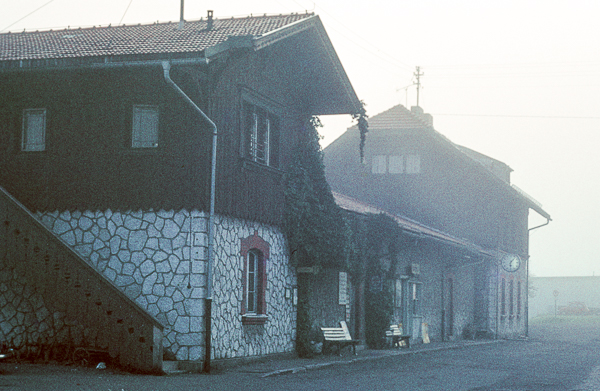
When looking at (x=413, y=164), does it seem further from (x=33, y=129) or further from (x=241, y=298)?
(x=33, y=129)

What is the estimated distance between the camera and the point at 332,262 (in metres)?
20.5

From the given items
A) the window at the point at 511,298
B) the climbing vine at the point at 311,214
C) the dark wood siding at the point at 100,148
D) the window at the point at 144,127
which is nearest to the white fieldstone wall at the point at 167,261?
the dark wood siding at the point at 100,148

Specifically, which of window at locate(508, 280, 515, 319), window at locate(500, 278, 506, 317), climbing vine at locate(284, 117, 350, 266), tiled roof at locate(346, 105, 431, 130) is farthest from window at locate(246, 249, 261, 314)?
window at locate(508, 280, 515, 319)

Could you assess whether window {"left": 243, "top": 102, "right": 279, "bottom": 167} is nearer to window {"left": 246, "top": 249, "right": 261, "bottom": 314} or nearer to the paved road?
window {"left": 246, "top": 249, "right": 261, "bottom": 314}

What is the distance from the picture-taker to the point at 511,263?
3509cm

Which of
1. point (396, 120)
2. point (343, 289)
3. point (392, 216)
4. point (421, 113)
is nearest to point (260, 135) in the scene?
point (343, 289)

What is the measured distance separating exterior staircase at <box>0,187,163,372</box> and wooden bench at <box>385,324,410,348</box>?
1153 cm

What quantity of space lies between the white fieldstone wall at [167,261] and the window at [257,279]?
114cm

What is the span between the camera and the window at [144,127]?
16.2 metres

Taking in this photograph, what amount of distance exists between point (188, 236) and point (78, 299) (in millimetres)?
2229

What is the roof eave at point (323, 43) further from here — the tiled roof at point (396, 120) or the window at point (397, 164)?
the tiled roof at point (396, 120)

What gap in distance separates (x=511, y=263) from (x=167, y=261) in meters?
22.2

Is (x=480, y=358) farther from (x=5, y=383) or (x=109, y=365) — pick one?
(x=5, y=383)

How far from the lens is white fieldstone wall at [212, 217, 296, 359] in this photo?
53.3 feet
